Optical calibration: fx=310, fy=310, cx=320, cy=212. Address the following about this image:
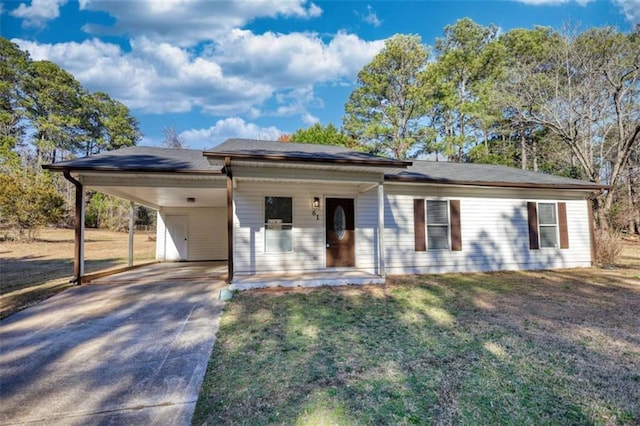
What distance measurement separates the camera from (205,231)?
12164 millimetres

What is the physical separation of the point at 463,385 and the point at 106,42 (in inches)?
633

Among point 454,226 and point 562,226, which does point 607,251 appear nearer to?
point 562,226

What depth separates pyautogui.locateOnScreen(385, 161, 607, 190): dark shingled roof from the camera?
8.25 meters

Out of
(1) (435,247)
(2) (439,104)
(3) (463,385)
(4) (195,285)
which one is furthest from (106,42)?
(2) (439,104)

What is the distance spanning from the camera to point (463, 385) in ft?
8.98

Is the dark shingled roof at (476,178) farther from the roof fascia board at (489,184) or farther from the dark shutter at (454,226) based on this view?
the dark shutter at (454,226)

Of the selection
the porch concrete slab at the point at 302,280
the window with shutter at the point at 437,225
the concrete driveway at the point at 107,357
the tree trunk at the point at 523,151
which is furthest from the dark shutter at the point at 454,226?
the tree trunk at the point at 523,151

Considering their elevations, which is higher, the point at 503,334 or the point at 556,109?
the point at 556,109

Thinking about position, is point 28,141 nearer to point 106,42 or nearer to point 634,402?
point 106,42

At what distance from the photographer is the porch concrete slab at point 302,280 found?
21.4 feet

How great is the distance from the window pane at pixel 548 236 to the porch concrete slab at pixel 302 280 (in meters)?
5.60

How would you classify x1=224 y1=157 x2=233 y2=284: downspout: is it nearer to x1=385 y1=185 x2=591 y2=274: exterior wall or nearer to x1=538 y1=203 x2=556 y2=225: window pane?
x1=385 y1=185 x2=591 y2=274: exterior wall

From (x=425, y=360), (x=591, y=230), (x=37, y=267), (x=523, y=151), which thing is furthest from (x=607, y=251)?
(x=37, y=267)

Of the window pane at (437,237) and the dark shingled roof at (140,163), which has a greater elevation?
the dark shingled roof at (140,163)
